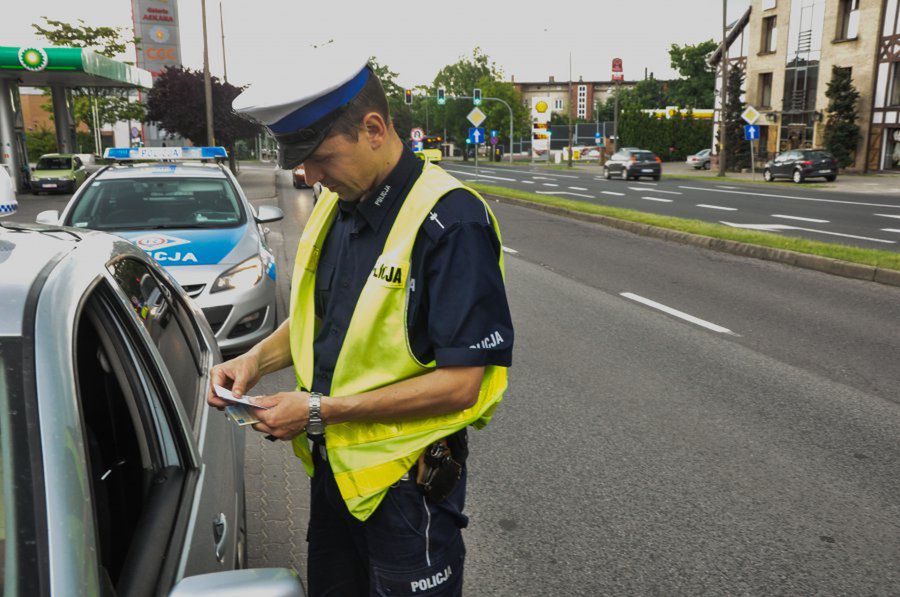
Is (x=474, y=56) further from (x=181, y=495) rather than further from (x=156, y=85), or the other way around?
(x=181, y=495)

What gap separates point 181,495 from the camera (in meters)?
1.91

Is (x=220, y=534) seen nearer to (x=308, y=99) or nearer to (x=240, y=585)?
(x=240, y=585)

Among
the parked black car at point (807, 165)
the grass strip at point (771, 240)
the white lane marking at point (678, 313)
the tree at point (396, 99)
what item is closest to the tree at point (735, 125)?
the parked black car at point (807, 165)

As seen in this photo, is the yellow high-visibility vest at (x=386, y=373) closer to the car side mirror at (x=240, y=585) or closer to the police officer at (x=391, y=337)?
the police officer at (x=391, y=337)

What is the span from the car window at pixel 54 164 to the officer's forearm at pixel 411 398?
112ft

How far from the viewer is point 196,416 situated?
93.2 inches

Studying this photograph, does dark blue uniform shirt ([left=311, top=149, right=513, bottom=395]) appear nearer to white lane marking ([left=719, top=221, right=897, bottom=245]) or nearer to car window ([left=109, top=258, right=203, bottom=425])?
car window ([left=109, top=258, right=203, bottom=425])

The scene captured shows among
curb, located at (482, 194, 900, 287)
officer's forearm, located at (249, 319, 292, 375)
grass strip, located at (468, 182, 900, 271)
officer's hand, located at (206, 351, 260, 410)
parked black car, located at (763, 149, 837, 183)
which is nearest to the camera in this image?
officer's hand, located at (206, 351, 260, 410)

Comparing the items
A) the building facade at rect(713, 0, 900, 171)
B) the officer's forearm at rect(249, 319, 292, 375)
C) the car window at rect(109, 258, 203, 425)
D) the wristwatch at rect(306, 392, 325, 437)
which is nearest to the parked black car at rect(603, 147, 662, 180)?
the building facade at rect(713, 0, 900, 171)

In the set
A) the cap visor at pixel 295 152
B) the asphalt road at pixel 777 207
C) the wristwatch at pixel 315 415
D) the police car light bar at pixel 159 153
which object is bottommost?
the asphalt road at pixel 777 207

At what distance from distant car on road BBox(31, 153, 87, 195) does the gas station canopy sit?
3.43 metres

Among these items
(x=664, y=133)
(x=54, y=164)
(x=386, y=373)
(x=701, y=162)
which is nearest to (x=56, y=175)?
(x=54, y=164)

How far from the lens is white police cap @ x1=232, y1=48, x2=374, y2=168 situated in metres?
1.69

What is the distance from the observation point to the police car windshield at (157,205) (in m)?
6.94
